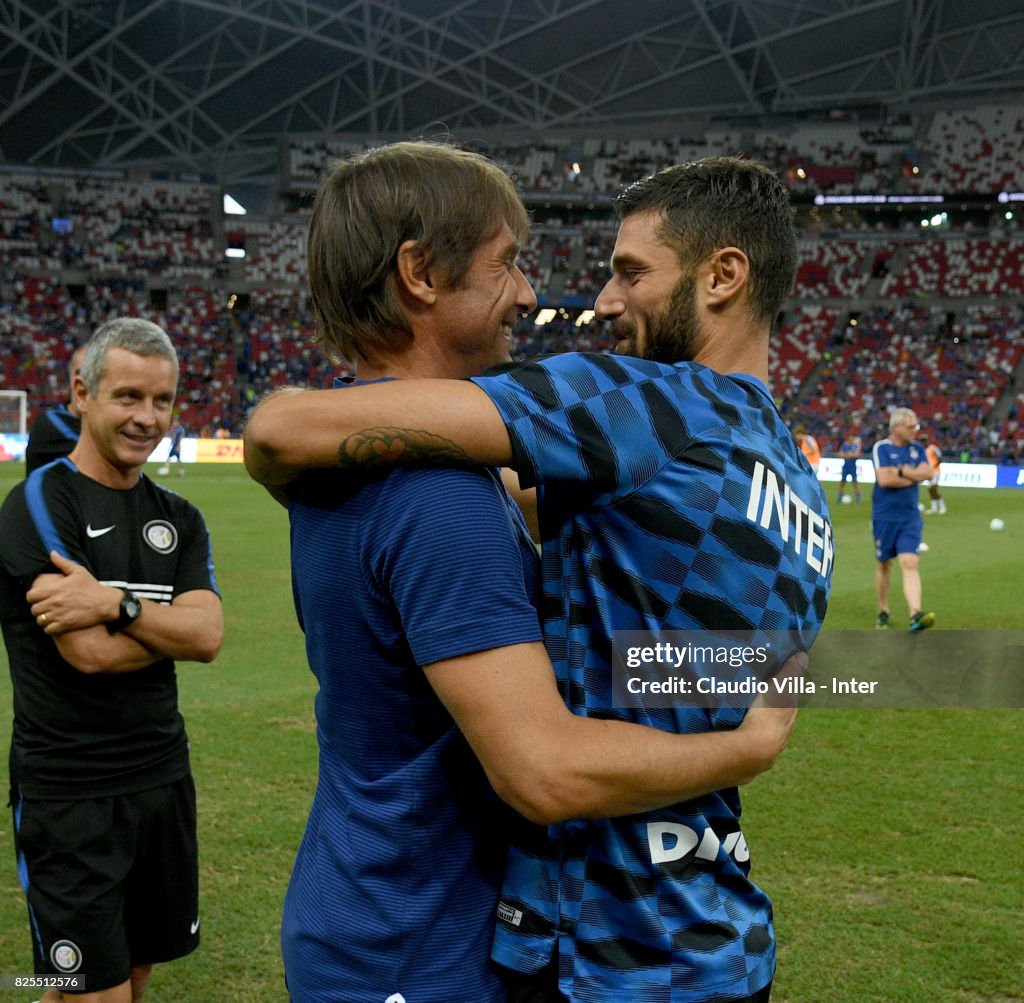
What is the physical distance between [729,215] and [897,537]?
10.3 metres

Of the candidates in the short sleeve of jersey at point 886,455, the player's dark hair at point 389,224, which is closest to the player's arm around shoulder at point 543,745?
the player's dark hair at point 389,224

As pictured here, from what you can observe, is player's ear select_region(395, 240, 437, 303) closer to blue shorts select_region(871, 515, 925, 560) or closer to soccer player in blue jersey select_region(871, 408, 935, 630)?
soccer player in blue jersey select_region(871, 408, 935, 630)

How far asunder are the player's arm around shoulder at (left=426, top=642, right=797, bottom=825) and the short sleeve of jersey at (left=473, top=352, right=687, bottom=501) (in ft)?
0.84

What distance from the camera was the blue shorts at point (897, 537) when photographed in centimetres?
1123

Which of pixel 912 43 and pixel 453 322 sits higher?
pixel 912 43

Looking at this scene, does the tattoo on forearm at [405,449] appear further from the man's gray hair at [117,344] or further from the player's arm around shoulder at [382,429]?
the man's gray hair at [117,344]

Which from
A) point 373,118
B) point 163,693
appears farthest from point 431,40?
point 163,693

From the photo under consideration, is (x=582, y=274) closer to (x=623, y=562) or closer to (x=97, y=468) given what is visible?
(x=97, y=468)

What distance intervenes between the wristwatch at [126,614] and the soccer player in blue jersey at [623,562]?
1728 mm

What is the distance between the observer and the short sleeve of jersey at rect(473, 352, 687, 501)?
1.42m

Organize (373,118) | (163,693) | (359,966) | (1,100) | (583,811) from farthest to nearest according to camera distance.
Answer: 1. (373,118)
2. (1,100)
3. (163,693)
4. (359,966)
5. (583,811)

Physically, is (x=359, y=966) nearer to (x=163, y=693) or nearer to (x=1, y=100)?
(x=163, y=693)

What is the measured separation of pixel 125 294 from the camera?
51625mm

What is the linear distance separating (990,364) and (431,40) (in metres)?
30.3
